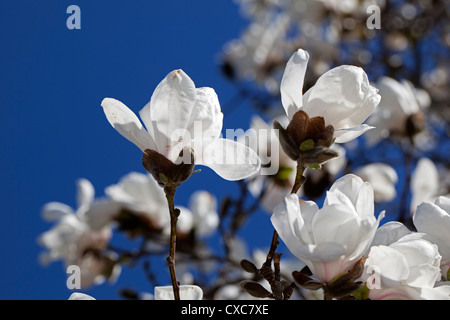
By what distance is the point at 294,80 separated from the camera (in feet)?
1.98

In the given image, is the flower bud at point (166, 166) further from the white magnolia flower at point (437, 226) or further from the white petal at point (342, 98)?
the white magnolia flower at point (437, 226)

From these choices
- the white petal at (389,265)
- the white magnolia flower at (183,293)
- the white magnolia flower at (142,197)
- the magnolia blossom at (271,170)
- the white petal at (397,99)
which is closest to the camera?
the white petal at (389,265)

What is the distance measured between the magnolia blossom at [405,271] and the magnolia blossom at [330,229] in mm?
20

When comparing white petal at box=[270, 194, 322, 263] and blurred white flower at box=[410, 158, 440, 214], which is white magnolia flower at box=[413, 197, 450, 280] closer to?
white petal at box=[270, 194, 322, 263]

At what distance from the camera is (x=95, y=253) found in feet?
4.58

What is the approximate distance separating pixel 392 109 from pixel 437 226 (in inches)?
32.5

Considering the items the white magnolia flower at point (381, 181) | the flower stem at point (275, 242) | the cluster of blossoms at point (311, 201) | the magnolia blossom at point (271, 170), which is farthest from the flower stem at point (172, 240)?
the white magnolia flower at point (381, 181)

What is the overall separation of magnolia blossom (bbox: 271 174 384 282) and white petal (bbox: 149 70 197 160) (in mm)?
155

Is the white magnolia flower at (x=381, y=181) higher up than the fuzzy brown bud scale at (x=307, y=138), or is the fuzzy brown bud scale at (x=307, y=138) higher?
the white magnolia flower at (x=381, y=181)

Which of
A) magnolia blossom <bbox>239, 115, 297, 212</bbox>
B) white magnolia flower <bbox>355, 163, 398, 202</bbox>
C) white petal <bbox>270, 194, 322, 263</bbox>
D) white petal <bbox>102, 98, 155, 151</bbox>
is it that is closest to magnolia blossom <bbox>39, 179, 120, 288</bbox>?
magnolia blossom <bbox>239, 115, 297, 212</bbox>

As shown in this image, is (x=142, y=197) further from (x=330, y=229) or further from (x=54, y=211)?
(x=330, y=229)

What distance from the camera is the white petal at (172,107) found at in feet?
1.89
